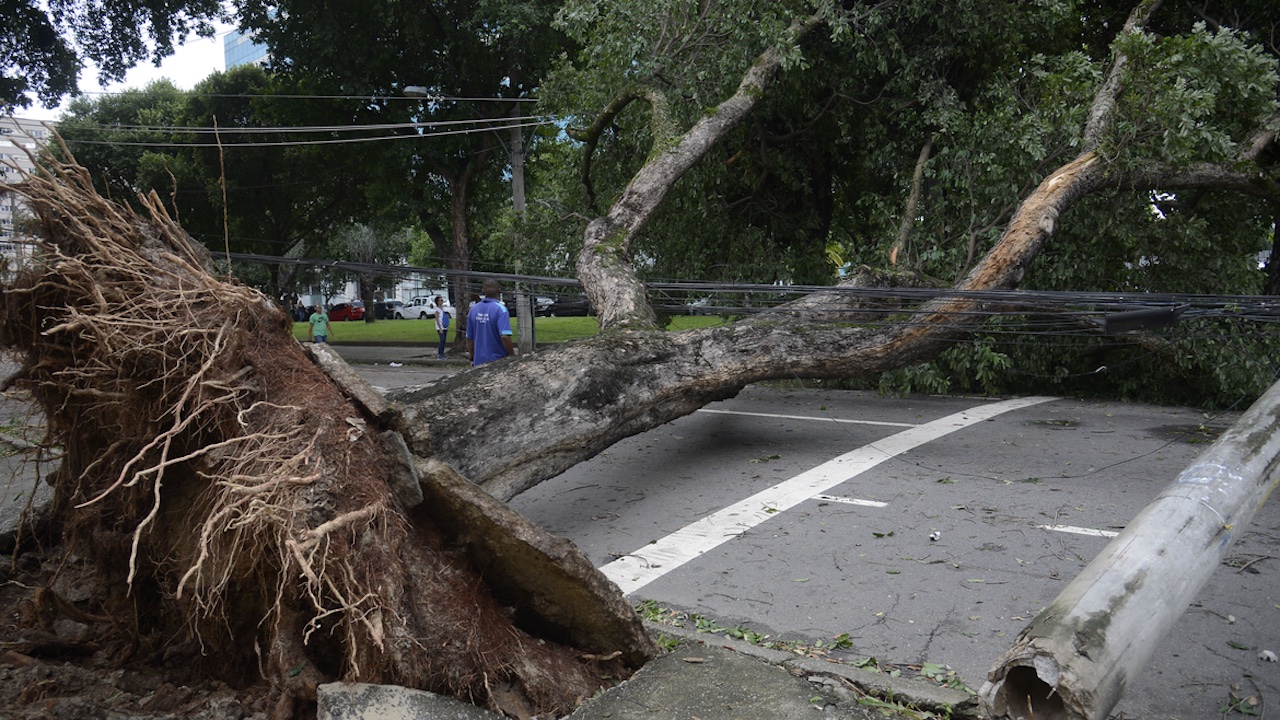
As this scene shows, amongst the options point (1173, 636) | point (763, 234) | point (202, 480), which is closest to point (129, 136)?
point (763, 234)

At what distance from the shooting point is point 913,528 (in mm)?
6098

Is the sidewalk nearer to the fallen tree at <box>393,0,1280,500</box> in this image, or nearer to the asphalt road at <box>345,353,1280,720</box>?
the asphalt road at <box>345,353,1280,720</box>

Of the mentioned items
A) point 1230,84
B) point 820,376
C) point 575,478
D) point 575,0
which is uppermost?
point 575,0

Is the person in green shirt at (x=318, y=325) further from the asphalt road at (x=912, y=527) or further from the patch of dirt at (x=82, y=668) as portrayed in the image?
the patch of dirt at (x=82, y=668)

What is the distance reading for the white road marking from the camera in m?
5.71

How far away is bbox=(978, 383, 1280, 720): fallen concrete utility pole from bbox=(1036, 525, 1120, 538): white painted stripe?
2.68 meters

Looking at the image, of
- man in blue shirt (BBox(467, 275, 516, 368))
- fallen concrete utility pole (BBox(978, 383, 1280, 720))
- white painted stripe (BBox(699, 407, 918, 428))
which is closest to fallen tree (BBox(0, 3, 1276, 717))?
fallen concrete utility pole (BBox(978, 383, 1280, 720))

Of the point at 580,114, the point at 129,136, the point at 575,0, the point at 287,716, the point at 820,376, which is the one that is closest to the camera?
the point at 287,716

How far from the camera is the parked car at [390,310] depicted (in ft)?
162

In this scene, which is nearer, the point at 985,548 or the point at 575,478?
the point at 985,548

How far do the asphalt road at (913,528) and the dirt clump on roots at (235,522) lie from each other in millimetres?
1394

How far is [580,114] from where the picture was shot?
39.3 feet

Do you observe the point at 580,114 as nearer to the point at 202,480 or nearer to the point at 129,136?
the point at 202,480

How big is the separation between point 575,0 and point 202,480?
889cm
